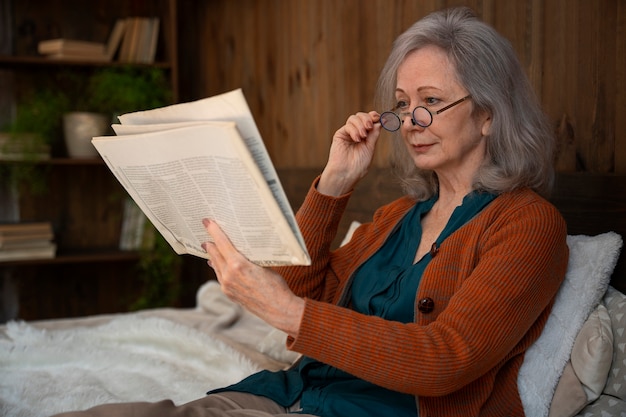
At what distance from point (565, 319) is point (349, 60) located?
4.83ft

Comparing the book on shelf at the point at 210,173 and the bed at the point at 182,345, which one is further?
the bed at the point at 182,345

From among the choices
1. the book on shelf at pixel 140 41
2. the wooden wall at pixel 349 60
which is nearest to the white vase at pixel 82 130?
the book on shelf at pixel 140 41

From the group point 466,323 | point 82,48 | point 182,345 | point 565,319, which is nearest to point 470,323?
point 466,323

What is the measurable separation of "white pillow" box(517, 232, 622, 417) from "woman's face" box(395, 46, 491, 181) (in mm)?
262

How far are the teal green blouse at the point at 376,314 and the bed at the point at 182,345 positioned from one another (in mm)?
226

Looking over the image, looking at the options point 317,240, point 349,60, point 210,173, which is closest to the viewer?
point 210,173

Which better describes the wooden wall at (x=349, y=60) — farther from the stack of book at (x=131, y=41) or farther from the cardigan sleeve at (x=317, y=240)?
the cardigan sleeve at (x=317, y=240)

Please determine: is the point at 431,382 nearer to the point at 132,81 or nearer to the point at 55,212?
the point at 132,81

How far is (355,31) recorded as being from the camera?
8.32 feet

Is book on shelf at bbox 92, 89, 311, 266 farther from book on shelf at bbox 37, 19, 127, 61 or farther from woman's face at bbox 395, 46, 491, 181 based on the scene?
book on shelf at bbox 37, 19, 127, 61

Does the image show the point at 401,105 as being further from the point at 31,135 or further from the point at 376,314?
the point at 31,135

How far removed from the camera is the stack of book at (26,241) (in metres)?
3.34

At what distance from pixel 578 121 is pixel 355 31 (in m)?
1.09

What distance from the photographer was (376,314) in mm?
1417
